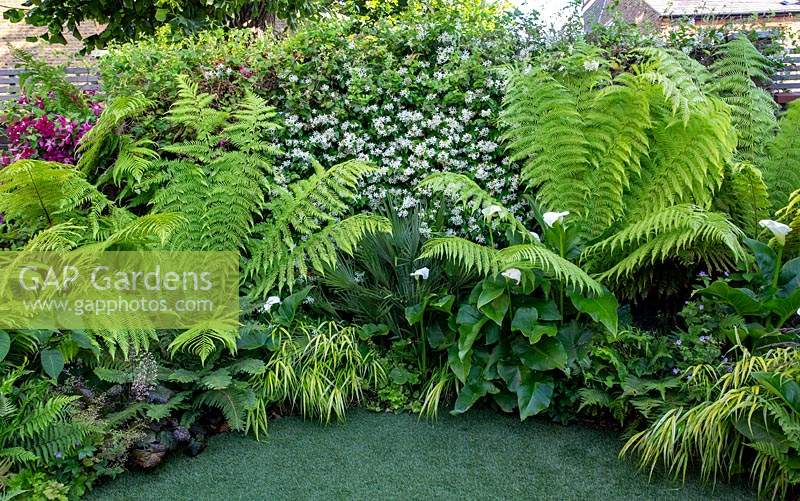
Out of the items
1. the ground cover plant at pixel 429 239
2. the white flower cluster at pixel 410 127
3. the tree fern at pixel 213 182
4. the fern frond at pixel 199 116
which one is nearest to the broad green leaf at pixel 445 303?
the ground cover plant at pixel 429 239

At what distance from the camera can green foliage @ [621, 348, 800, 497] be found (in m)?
1.95

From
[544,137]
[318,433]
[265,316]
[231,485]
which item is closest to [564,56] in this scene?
[544,137]

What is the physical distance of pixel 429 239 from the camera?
10.4 feet

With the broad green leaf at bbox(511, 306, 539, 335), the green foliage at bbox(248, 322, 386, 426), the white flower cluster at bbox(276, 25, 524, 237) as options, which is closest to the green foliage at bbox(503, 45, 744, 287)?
the white flower cluster at bbox(276, 25, 524, 237)

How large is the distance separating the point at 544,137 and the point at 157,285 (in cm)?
219

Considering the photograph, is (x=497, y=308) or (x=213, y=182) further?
(x=213, y=182)

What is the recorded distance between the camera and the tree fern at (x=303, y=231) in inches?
121

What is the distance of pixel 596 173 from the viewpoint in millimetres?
3193

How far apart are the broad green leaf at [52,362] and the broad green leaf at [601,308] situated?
2091 millimetres

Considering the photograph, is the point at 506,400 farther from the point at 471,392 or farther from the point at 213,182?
the point at 213,182

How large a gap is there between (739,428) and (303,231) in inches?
85.4

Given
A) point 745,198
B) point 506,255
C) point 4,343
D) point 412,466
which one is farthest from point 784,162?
point 4,343

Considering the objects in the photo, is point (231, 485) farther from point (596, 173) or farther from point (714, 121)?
point (714, 121)

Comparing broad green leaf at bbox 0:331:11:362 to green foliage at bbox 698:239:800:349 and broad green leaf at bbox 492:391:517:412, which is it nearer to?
broad green leaf at bbox 492:391:517:412
